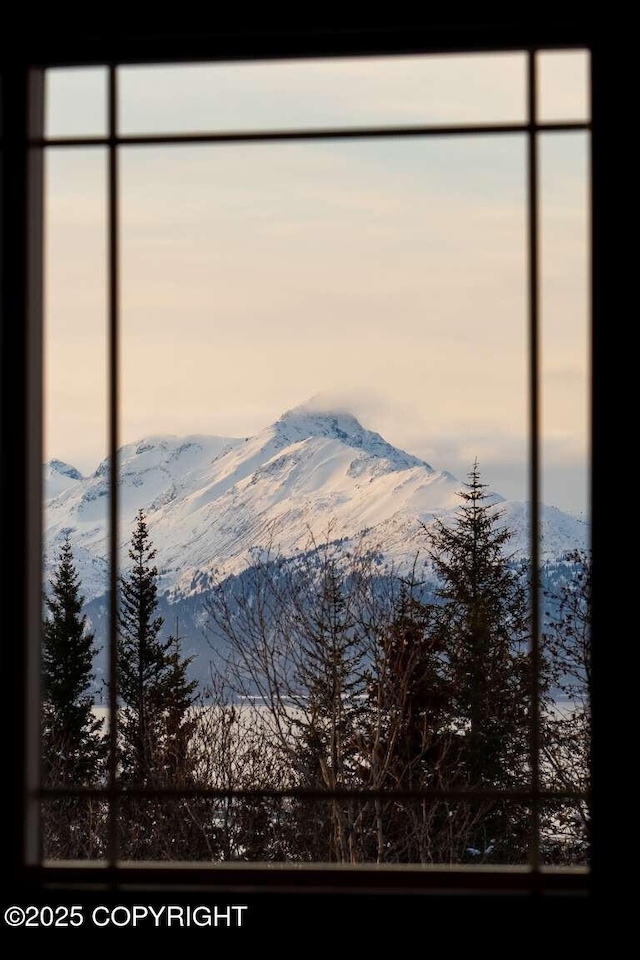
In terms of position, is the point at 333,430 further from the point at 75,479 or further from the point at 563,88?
the point at 563,88

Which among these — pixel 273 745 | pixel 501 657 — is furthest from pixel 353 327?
pixel 273 745

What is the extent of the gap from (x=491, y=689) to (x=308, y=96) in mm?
13629

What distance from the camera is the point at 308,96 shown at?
74.0 feet

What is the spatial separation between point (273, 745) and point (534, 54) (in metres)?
10.5

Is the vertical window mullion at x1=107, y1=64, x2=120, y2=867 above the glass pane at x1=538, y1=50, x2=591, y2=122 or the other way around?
the other way around

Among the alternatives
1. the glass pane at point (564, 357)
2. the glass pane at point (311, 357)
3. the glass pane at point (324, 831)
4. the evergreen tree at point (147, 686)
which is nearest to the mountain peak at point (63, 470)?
the glass pane at point (311, 357)

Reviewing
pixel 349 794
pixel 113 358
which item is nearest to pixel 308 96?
pixel 113 358

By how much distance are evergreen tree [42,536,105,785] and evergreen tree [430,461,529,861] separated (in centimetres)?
545

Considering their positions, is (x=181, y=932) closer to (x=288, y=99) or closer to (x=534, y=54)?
(x=534, y=54)

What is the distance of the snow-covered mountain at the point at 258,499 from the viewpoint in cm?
1902

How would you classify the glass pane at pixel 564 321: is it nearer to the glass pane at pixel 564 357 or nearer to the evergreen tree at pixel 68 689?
the glass pane at pixel 564 357

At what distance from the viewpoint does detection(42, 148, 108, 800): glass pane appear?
1725cm

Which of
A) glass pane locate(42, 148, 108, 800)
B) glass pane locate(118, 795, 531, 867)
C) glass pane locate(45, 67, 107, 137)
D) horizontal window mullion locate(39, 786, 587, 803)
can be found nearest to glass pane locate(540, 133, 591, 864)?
glass pane locate(118, 795, 531, 867)

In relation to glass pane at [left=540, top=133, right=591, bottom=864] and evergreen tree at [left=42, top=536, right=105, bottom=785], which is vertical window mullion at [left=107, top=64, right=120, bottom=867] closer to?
glass pane at [left=540, top=133, right=591, bottom=864]
